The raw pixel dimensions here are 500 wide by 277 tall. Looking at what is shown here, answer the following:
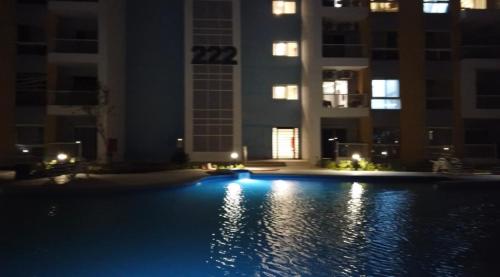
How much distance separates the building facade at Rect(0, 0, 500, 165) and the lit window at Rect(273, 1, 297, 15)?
0.22ft

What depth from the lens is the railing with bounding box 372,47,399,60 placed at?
29672 mm

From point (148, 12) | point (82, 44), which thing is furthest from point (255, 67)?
point (82, 44)

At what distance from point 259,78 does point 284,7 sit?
5.20 m

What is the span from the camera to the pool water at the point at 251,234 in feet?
27.6

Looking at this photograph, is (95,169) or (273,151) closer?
(95,169)

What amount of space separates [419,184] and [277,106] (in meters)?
12.6

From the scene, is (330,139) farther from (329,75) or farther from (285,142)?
(329,75)

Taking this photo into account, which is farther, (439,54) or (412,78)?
(439,54)

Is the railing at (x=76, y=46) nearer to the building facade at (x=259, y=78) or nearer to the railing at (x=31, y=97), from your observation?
the building facade at (x=259, y=78)

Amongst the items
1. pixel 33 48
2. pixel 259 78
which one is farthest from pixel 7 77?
pixel 259 78

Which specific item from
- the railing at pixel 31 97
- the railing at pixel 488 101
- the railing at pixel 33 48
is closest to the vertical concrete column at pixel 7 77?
the railing at pixel 31 97

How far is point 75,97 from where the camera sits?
27.8 meters

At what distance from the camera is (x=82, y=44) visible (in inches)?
1133

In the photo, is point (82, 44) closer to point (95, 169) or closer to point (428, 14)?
point (95, 169)
